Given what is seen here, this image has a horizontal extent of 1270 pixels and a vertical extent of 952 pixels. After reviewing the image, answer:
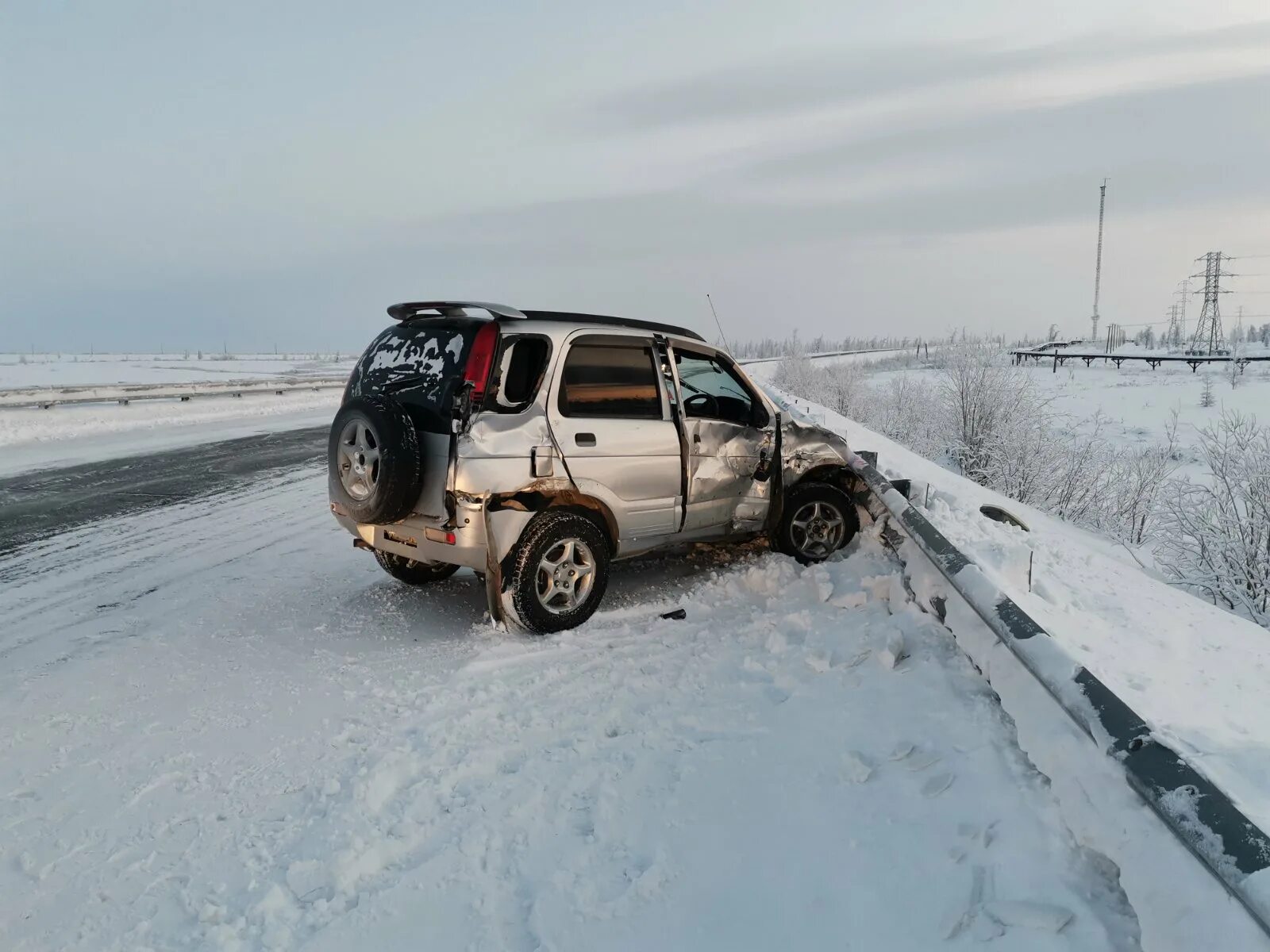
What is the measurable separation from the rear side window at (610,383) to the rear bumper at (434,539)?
950mm

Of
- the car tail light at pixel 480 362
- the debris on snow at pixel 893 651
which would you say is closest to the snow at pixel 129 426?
the car tail light at pixel 480 362

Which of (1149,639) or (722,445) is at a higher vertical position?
(722,445)

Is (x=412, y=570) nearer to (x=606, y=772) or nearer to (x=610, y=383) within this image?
(x=610, y=383)

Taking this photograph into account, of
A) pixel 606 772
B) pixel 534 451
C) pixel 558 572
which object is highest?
pixel 534 451

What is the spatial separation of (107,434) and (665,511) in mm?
16177

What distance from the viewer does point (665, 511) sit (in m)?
5.65

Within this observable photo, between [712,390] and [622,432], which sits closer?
[622,432]

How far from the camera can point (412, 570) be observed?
20.0 ft

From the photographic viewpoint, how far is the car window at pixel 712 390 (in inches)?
233

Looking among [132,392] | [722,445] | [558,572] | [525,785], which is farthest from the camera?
[132,392]

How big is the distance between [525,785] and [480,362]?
99.0 inches

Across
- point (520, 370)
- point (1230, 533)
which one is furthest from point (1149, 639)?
point (1230, 533)

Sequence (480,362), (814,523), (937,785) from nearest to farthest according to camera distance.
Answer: (937,785) < (480,362) < (814,523)

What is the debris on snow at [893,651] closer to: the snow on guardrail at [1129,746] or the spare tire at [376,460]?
the snow on guardrail at [1129,746]
